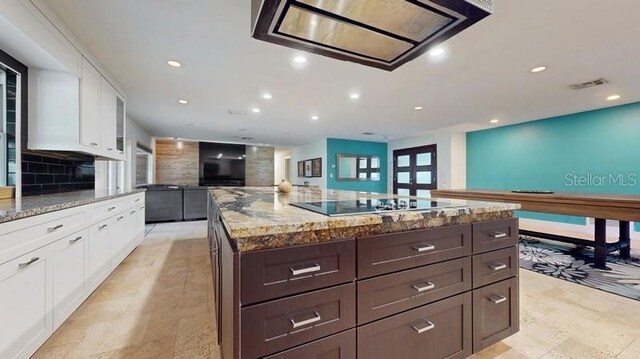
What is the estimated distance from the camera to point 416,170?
7.95m

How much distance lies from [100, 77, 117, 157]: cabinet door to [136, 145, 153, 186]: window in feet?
10.9

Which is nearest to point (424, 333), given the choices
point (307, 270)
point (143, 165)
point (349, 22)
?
point (307, 270)

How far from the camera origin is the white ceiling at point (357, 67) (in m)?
1.93

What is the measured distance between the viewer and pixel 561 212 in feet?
10.1

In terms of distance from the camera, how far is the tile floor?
61.2 inches

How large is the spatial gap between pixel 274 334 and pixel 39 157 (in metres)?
2.90

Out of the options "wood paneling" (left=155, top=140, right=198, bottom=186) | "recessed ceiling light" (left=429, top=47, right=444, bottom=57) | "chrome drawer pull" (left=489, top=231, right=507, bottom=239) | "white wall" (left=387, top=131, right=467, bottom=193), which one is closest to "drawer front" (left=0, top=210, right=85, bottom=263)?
"chrome drawer pull" (left=489, top=231, right=507, bottom=239)

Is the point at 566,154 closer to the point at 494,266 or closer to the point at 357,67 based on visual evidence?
the point at 357,67

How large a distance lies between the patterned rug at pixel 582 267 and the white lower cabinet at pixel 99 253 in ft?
14.3

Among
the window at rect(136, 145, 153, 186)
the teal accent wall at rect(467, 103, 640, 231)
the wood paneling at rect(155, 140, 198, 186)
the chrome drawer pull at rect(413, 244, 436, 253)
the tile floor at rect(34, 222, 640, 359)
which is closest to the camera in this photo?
the chrome drawer pull at rect(413, 244, 436, 253)

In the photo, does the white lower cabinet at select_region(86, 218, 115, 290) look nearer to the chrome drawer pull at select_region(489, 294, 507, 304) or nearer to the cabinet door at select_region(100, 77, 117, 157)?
the cabinet door at select_region(100, 77, 117, 157)

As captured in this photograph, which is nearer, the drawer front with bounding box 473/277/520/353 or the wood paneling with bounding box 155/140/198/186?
the drawer front with bounding box 473/277/520/353

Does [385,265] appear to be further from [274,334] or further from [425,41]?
[425,41]

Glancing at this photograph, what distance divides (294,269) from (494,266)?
1.21 meters
